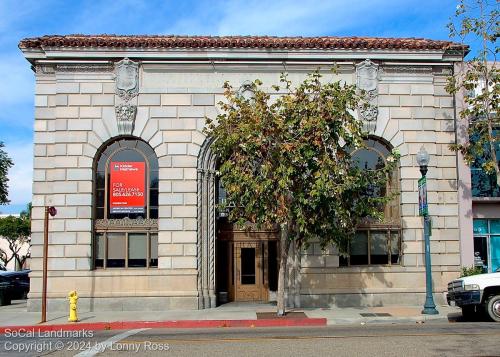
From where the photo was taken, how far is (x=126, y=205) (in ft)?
69.6

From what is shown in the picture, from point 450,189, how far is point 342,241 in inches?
209

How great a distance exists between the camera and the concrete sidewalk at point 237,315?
17484 mm

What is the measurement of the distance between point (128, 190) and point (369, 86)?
9231 millimetres

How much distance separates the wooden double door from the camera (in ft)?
72.7

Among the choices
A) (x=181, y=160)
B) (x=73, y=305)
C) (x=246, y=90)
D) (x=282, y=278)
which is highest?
(x=246, y=90)

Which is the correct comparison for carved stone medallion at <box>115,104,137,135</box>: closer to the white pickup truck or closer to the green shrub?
the white pickup truck

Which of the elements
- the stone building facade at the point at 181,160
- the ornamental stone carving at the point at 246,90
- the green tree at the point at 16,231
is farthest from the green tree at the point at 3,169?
the green tree at the point at 16,231

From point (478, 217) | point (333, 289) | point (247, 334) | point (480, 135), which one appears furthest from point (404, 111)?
point (247, 334)

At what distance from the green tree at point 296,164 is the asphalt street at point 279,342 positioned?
3.23 m

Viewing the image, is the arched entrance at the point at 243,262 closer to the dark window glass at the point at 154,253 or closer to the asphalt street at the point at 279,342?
the dark window glass at the point at 154,253

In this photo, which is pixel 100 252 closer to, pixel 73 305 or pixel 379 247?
pixel 73 305

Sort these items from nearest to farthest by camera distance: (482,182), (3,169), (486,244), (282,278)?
1. (282,278)
2. (486,244)
3. (482,182)
4. (3,169)

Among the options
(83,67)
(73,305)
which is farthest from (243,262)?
(83,67)

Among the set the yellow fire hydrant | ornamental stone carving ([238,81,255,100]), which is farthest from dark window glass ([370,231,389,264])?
the yellow fire hydrant
